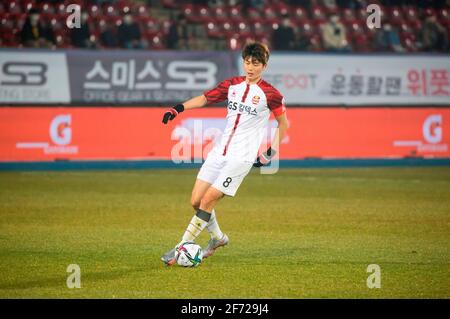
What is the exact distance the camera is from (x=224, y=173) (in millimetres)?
9945

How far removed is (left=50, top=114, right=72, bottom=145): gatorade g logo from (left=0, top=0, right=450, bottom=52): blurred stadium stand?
2387 millimetres

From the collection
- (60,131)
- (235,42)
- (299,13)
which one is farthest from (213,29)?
(60,131)

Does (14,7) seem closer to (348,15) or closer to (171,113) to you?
(348,15)

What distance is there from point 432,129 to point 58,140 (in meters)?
9.56

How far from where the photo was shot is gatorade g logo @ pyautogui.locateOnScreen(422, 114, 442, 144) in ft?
77.5

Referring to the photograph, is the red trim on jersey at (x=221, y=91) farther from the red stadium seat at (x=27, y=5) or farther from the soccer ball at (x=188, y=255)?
the red stadium seat at (x=27, y=5)

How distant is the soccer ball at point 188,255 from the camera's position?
980 centimetres

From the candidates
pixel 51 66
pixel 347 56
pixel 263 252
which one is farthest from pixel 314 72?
pixel 263 252

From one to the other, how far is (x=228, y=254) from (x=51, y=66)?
12.0 metres

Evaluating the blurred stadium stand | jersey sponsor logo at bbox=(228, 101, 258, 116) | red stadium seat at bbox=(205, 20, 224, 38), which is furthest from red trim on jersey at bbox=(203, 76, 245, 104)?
red stadium seat at bbox=(205, 20, 224, 38)

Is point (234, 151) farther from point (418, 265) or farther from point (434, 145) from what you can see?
point (434, 145)

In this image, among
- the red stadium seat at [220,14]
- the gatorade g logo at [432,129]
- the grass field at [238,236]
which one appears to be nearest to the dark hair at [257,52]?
the grass field at [238,236]

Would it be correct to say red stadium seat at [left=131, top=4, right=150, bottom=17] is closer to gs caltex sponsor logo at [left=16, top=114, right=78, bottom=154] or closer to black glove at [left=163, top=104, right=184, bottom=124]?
gs caltex sponsor logo at [left=16, top=114, right=78, bottom=154]

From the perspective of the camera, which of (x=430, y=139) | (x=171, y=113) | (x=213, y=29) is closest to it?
(x=171, y=113)
